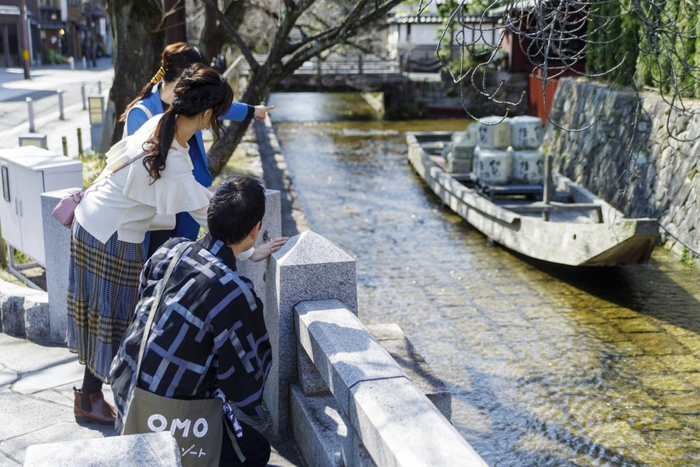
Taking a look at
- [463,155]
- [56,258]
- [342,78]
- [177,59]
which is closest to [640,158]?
[463,155]

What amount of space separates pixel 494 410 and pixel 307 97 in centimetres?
3441

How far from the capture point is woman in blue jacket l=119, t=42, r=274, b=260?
3.88 meters

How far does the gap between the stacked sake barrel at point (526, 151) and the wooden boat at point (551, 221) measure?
0.29 meters

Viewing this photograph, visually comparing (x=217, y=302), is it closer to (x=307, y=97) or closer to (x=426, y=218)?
(x=426, y=218)

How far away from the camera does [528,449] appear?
6352 mm

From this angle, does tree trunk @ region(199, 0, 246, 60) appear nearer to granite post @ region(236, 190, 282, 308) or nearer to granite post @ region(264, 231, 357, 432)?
granite post @ region(236, 190, 282, 308)

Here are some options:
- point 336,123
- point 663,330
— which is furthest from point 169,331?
point 336,123

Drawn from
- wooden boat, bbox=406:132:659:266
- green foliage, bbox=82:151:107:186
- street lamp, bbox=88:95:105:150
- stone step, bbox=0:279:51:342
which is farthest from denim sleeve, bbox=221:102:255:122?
street lamp, bbox=88:95:105:150

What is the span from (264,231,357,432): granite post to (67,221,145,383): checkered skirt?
72 centimetres

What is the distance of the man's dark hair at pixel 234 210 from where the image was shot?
115 inches

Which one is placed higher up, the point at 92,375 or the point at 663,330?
the point at 92,375

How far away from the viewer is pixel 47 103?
2602 centimetres

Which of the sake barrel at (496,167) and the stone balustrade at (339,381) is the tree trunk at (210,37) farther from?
the stone balustrade at (339,381)

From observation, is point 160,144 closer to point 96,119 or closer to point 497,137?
point 497,137
